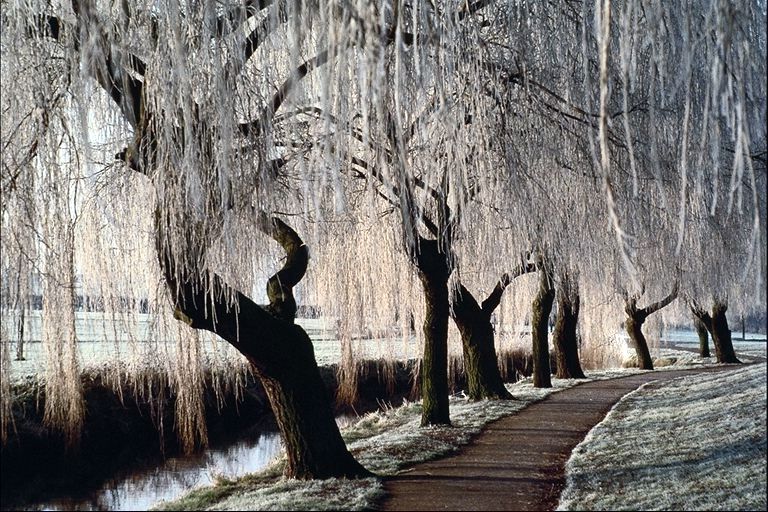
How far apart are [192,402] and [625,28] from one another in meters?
5.41

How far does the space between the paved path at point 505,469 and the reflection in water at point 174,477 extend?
1.75 m

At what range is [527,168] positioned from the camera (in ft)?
22.6

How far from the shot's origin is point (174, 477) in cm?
758

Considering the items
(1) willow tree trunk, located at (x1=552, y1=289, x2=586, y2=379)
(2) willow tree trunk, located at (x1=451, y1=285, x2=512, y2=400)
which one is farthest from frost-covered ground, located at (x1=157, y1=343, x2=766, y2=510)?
(1) willow tree trunk, located at (x1=552, y1=289, x2=586, y2=379)

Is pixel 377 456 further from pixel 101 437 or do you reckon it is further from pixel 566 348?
pixel 566 348

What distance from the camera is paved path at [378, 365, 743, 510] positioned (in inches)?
213

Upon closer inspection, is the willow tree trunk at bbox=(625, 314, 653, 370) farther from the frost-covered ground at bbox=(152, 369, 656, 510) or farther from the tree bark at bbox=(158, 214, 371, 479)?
the tree bark at bbox=(158, 214, 371, 479)

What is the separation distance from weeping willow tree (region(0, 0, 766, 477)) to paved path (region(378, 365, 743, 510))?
0.74 meters

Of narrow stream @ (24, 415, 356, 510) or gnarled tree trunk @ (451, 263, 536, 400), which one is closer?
narrow stream @ (24, 415, 356, 510)

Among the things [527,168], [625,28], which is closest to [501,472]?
[527,168]

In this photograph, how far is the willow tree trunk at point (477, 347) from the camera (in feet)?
39.2

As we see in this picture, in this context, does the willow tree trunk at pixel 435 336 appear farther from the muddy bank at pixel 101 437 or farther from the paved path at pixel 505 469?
the muddy bank at pixel 101 437

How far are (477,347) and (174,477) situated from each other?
566cm

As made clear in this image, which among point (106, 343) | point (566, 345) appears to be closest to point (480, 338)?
point (566, 345)
